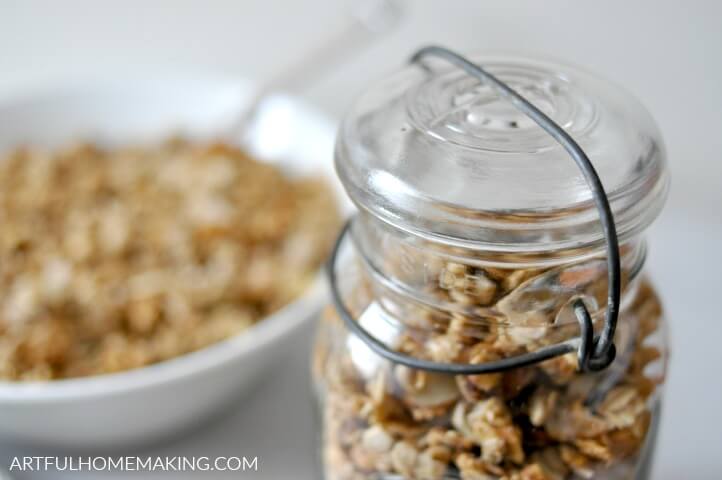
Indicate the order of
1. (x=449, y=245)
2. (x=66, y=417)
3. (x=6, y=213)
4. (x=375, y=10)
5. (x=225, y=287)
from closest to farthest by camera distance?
(x=449, y=245) → (x=66, y=417) → (x=225, y=287) → (x=6, y=213) → (x=375, y=10)

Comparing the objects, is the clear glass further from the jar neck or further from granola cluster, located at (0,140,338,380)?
granola cluster, located at (0,140,338,380)

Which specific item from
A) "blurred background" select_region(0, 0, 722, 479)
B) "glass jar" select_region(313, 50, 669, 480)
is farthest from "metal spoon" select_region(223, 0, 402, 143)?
"glass jar" select_region(313, 50, 669, 480)

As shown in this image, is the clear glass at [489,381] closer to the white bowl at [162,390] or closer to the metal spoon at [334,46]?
the white bowl at [162,390]

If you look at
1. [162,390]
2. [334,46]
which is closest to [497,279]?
[162,390]

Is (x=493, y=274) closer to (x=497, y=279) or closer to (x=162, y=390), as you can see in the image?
(x=497, y=279)

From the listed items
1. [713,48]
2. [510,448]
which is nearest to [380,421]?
[510,448]

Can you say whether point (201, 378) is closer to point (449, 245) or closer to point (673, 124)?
point (449, 245)

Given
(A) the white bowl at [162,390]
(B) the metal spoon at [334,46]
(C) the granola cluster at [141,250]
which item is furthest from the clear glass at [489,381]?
(B) the metal spoon at [334,46]
